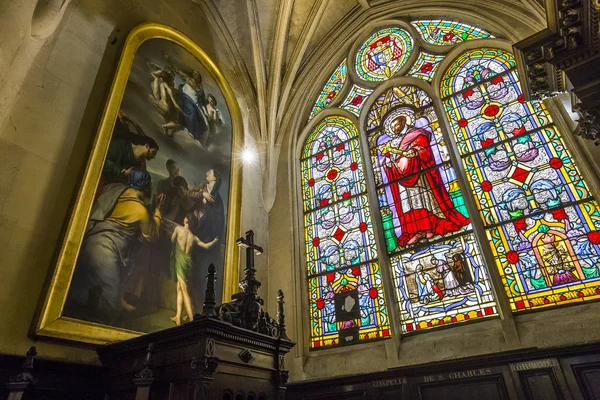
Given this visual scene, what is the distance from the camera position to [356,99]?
870 centimetres

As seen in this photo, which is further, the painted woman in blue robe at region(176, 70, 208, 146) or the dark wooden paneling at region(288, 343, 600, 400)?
the painted woman in blue robe at region(176, 70, 208, 146)

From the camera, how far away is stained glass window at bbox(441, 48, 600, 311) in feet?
16.3

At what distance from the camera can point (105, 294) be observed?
4.47 meters

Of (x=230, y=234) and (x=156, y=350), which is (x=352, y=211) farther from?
(x=156, y=350)

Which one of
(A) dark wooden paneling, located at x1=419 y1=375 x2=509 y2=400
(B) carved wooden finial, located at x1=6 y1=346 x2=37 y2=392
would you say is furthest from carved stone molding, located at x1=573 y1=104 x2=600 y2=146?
(B) carved wooden finial, located at x1=6 y1=346 x2=37 y2=392

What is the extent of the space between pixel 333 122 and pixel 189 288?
5.19 meters

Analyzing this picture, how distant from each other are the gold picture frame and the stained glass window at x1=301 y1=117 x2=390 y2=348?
5.34ft

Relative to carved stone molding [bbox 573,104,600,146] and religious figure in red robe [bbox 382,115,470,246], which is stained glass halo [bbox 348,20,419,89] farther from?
carved stone molding [bbox 573,104,600,146]

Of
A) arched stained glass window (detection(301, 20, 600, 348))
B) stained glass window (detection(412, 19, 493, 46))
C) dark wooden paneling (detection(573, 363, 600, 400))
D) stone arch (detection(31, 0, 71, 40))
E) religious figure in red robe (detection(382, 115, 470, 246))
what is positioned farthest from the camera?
stained glass window (detection(412, 19, 493, 46))

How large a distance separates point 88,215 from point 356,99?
20.4 ft

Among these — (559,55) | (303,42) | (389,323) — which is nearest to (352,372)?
(389,323)

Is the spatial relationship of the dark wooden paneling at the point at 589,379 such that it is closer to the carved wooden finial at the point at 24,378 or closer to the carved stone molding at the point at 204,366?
the carved stone molding at the point at 204,366

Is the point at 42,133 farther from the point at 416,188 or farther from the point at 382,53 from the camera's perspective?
the point at 382,53

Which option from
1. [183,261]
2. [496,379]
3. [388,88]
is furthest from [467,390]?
[388,88]
